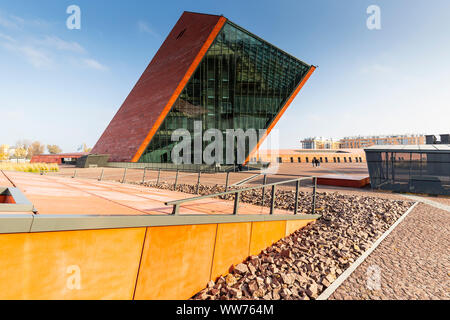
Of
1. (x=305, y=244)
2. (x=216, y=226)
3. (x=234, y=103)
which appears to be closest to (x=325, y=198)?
(x=305, y=244)

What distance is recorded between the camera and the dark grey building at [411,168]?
1120 cm

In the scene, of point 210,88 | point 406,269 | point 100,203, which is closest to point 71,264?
point 100,203

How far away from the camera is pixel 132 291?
110 inches

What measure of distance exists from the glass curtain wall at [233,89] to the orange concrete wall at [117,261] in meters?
22.2

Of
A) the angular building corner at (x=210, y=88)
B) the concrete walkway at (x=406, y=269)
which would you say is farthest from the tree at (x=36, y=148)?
the concrete walkway at (x=406, y=269)

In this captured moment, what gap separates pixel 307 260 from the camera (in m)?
4.42

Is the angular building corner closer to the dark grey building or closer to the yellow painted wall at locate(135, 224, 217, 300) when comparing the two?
the dark grey building

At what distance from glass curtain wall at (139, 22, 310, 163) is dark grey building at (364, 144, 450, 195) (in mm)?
15058

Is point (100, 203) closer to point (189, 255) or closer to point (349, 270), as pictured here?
point (189, 255)

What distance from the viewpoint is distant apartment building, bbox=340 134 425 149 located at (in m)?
111

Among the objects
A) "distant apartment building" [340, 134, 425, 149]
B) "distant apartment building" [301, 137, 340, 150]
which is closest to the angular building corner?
"distant apartment building" [340, 134, 425, 149]

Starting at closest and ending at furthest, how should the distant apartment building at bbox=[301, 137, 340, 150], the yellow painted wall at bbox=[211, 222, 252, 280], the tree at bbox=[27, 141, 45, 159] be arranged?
the yellow painted wall at bbox=[211, 222, 252, 280] → the tree at bbox=[27, 141, 45, 159] → the distant apartment building at bbox=[301, 137, 340, 150]

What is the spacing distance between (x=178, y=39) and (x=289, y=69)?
567 inches
